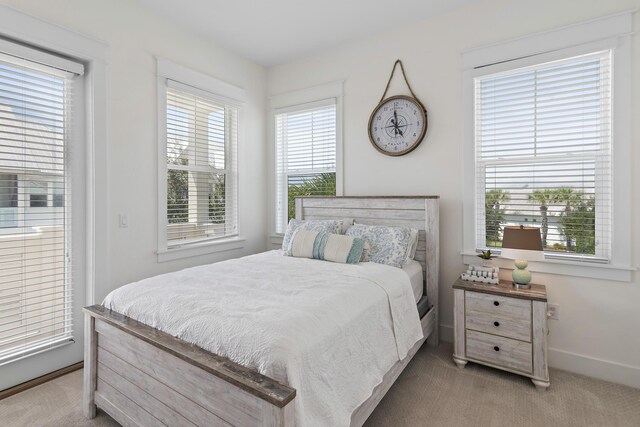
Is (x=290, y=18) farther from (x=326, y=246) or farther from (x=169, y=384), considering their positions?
(x=169, y=384)

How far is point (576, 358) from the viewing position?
2.37 meters

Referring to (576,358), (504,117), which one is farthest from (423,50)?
(576,358)

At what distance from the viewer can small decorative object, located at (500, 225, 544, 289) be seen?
2.19m

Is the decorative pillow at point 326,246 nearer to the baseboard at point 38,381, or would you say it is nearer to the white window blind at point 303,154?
the white window blind at point 303,154

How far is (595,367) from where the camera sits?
2305mm

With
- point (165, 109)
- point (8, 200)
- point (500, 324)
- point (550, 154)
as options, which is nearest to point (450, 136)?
point (550, 154)

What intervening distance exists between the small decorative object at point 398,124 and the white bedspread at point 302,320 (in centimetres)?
Answer: 131

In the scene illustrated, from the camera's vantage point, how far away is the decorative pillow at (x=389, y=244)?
99.0 inches

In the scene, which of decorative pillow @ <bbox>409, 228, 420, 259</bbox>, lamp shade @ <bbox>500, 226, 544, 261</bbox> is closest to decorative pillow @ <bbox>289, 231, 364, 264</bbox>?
decorative pillow @ <bbox>409, 228, 420, 259</bbox>

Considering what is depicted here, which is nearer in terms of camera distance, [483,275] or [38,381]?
[38,381]

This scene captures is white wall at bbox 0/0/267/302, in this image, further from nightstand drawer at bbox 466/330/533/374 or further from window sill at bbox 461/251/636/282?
A: window sill at bbox 461/251/636/282

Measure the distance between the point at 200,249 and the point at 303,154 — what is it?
155 cm

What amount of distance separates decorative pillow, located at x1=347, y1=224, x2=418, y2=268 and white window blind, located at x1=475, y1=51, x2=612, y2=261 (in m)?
0.64

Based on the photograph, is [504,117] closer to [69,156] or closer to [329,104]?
[329,104]
